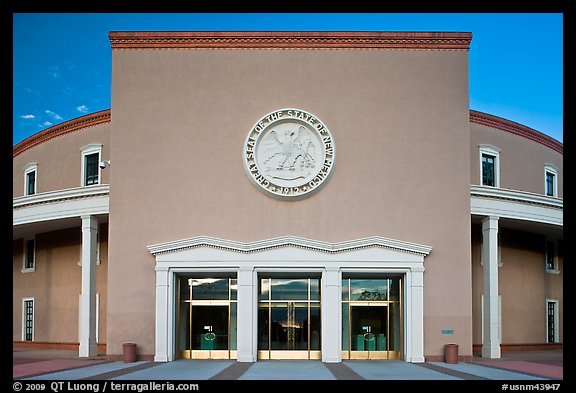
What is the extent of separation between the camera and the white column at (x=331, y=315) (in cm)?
2516

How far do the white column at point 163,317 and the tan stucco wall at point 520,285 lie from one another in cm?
1558

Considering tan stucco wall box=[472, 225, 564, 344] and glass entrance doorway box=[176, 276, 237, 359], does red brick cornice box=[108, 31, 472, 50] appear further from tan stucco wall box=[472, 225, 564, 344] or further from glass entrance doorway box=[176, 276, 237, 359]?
tan stucco wall box=[472, 225, 564, 344]

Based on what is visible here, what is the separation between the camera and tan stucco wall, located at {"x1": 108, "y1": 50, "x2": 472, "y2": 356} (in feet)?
85.5

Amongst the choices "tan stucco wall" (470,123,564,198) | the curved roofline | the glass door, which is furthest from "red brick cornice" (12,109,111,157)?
"tan stucco wall" (470,123,564,198)

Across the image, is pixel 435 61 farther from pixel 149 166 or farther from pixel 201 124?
pixel 149 166

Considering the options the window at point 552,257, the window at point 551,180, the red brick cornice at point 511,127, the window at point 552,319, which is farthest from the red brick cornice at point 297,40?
the window at point 552,319

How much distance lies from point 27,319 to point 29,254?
370 centimetres

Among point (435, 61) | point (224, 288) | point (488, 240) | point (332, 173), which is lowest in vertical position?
point (224, 288)

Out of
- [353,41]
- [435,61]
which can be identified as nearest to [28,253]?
[353,41]

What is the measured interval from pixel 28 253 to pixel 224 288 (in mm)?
16005

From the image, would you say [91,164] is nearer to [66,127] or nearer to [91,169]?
[91,169]

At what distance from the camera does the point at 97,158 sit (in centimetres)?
3384

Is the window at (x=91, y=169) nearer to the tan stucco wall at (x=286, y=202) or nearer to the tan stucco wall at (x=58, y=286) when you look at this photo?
the tan stucco wall at (x=58, y=286)

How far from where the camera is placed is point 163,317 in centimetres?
2542
